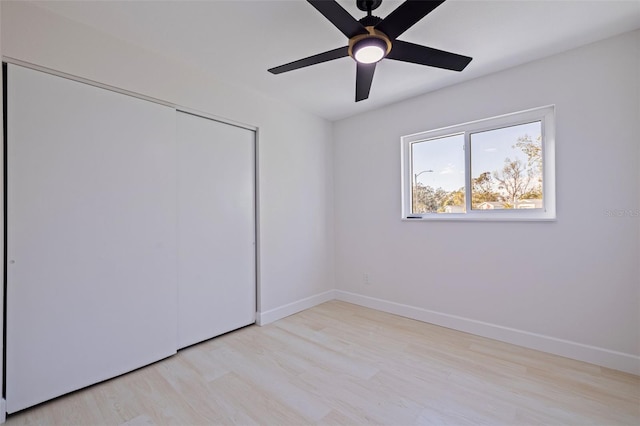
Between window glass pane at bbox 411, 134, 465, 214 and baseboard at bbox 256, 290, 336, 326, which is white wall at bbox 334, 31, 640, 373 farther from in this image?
baseboard at bbox 256, 290, 336, 326

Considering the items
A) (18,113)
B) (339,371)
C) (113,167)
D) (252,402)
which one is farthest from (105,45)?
(339,371)

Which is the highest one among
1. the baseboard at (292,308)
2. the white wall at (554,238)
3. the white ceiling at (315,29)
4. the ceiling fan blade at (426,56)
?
the white ceiling at (315,29)

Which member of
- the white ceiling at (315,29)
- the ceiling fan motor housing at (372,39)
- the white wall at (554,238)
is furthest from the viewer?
the white wall at (554,238)

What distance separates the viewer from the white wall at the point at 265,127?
176 cm

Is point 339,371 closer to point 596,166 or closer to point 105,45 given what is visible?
point 596,166

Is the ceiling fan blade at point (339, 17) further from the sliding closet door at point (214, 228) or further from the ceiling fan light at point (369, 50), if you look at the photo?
the sliding closet door at point (214, 228)

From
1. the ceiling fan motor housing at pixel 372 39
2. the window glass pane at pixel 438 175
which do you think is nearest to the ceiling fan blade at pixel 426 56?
the ceiling fan motor housing at pixel 372 39

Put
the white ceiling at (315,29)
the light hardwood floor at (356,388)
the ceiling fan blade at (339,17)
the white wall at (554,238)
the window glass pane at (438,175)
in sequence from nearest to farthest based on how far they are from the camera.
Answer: the ceiling fan blade at (339,17) → the light hardwood floor at (356,388) → the white ceiling at (315,29) → the white wall at (554,238) → the window glass pane at (438,175)

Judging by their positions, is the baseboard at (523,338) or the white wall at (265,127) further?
the baseboard at (523,338)

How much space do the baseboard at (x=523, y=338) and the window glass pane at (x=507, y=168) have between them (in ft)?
3.65

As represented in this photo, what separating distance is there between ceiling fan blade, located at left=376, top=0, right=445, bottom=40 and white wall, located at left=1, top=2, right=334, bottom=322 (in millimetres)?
1733

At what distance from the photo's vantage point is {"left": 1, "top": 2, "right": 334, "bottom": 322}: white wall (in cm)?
176

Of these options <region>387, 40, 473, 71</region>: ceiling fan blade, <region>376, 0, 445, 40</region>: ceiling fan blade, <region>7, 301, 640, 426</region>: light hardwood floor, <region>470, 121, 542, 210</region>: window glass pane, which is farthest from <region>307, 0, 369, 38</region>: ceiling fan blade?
<region>7, 301, 640, 426</region>: light hardwood floor

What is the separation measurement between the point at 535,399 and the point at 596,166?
173 cm
